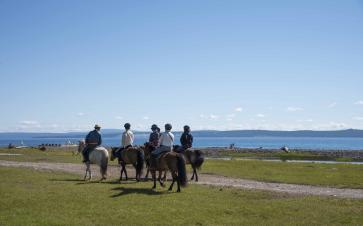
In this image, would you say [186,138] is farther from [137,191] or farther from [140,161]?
Result: [137,191]

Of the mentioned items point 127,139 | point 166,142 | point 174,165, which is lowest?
point 174,165

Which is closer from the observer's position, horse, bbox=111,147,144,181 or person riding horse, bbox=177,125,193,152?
horse, bbox=111,147,144,181

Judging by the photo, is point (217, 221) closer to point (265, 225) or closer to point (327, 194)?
point (265, 225)

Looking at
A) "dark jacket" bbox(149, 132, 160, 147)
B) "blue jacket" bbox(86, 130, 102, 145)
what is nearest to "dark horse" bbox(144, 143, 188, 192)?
"dark jacket" bbox(149, 132, 160, 147)

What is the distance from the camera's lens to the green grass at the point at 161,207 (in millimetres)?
14648

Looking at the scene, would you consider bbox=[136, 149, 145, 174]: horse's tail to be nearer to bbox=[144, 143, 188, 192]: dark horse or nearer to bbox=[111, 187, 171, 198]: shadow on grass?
bbox=[144, 143, 188, 192]: dark horse

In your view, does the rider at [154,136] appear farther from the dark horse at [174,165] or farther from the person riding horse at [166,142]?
the dark horse at [174,165]

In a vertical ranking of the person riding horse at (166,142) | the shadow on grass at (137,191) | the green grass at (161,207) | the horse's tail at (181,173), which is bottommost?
the green grass at (161,207)

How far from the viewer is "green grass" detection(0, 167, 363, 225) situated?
14648 millimetres

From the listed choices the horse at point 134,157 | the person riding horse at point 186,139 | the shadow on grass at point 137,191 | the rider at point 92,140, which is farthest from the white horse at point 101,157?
the person riding horse at point 186,139

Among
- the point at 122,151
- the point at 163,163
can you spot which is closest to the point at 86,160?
the point at 122,151

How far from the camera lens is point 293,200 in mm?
Answer: 18781

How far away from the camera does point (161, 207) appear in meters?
16.7

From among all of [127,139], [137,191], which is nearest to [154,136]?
[127,139]
